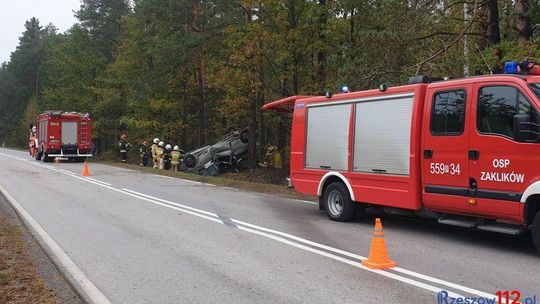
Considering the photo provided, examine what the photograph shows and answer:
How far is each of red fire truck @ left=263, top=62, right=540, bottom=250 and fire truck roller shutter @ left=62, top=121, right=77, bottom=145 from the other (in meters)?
25.7

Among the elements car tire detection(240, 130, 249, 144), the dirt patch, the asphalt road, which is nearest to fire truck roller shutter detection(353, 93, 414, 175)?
the asphalt road

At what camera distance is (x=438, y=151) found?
8.11 meters

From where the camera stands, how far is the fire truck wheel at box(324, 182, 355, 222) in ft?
32.4

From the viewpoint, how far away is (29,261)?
22.6 ft

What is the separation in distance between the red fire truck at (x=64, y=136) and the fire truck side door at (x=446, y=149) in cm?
2799

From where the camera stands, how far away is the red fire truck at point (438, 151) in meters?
7.05

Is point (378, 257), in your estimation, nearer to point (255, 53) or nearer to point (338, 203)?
point (338, 203)

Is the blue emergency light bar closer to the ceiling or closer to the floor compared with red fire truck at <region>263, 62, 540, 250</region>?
closer to the ceiling

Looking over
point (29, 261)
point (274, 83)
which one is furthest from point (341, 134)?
point (274, 83)

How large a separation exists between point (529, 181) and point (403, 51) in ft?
27.2

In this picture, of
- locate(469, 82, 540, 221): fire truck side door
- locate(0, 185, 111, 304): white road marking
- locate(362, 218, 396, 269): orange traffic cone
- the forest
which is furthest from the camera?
the forest

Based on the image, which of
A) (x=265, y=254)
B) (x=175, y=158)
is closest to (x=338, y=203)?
(x=265, y=254)

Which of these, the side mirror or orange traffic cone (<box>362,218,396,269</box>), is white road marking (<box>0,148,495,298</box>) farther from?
the side mirror

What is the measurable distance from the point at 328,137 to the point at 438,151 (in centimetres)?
277
